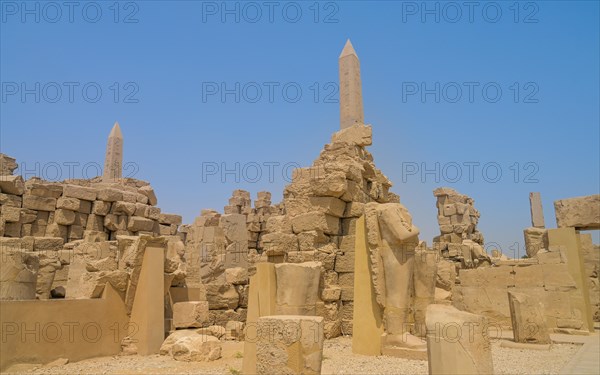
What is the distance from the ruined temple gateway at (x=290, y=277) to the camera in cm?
556

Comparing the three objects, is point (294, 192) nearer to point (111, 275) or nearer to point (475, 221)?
point (111, 275)

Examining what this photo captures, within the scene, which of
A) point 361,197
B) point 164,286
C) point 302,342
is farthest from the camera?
point 361,197

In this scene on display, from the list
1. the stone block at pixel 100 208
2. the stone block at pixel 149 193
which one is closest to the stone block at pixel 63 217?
the stone block at pixel 100 208

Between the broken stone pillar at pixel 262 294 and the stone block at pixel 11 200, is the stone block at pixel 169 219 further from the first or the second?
the broken stone pillar at pixel 262 294

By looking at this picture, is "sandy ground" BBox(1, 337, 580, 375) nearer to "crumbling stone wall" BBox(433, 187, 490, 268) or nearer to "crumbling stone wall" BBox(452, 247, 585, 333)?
"crumbling stone wall" BBox(452, 247, 585, 333)

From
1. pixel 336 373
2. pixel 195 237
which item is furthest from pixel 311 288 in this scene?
pixel 195 237

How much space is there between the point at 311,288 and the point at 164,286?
8.08 feet

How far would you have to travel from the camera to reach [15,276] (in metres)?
5.95

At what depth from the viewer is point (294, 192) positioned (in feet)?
31.2

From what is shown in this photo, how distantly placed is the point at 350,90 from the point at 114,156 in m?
7.99

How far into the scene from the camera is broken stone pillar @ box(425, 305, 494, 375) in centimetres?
374

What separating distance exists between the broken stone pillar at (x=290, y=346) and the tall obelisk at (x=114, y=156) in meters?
11.9

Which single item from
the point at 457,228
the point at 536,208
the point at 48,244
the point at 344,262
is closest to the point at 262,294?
the point at 344,262

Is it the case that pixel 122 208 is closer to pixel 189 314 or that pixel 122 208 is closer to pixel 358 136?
pixel 189 314
